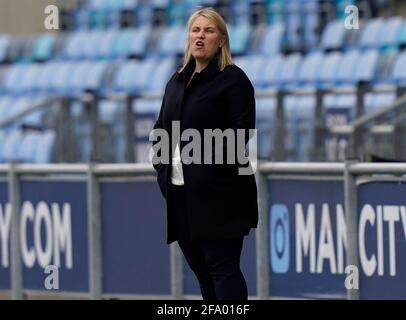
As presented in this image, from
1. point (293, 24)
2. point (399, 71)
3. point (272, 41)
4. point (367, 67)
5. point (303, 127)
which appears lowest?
point (303, 127)

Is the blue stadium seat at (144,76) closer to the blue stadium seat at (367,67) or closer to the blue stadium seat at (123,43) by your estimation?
the blue stadium seat at (123,43)

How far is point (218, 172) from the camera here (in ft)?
19.2

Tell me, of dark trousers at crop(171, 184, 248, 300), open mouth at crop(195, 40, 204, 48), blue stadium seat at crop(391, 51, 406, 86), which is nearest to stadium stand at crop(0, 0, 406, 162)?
blue stadium seat at crop(391, 51, 406, 86)

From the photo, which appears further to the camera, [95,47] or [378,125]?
[95,47]

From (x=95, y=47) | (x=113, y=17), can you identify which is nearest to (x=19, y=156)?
(x=95, y=47)

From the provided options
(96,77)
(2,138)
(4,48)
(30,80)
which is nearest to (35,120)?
(2,138)

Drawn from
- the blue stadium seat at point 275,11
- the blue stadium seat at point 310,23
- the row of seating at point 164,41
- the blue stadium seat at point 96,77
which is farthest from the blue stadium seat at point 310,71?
the blue stadium seat at point 96,77

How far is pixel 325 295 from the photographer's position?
25.5 feet

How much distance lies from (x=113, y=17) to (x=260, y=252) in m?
13.1

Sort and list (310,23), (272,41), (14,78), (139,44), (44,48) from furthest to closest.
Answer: (44,48)
(14,78)
(139,44)
(310,23)
(272,41)

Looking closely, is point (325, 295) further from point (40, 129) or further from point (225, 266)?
point (40, 129)

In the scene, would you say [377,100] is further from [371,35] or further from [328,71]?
[371,35]

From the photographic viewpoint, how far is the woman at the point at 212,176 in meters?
5.82

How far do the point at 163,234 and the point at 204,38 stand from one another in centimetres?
292
